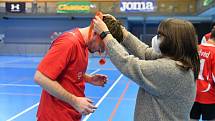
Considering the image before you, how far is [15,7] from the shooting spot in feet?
81.0

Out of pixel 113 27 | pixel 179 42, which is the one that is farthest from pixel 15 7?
pixel 179 42

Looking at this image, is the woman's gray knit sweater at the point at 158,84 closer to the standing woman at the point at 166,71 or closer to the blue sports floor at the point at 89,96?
the standing woman at the point at 166,71

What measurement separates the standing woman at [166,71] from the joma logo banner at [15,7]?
2335cm

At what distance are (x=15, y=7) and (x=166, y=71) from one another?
23.9 meters

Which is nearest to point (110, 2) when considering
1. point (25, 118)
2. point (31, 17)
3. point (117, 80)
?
point (31, 17)

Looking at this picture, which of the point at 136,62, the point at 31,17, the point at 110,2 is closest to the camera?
the point at 136,62

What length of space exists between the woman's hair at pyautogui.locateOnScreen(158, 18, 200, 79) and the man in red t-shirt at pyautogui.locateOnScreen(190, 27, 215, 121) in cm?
187

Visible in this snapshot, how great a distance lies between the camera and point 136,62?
7.11 ft

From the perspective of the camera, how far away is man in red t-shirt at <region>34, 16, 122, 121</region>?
91.0 inches

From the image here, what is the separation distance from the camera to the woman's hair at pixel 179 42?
2158 mm

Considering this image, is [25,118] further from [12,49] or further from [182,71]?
[12,49]

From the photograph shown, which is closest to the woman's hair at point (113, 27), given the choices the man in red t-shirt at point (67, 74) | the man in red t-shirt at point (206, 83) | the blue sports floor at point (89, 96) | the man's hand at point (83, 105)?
the man in red t-shirt at point (67, 74)

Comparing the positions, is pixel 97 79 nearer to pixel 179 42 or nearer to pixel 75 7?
pixel 179 42

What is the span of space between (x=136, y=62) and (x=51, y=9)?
24.0m
